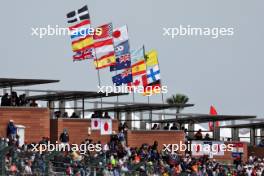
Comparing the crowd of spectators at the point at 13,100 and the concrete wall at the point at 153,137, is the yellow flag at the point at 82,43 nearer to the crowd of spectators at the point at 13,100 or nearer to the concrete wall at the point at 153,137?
the crowd of spectators at the point at 13,100

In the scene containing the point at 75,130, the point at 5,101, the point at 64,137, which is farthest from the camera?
the point at 75,130

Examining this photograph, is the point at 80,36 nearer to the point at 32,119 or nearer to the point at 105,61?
the point at 105,61

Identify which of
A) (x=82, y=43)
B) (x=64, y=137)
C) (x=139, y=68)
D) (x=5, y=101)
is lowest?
(x=64, y=137)

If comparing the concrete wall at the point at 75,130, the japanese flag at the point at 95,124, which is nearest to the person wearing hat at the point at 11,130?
the concrete wall at the point at 75,130

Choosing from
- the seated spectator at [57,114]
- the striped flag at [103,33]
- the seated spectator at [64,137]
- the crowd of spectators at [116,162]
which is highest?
the striped flag at [103,33]

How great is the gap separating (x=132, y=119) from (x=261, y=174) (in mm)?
8895

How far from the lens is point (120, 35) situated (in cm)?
6456

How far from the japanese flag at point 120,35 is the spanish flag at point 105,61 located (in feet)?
6.31

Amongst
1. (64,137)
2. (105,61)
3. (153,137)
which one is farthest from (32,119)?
(153,137)

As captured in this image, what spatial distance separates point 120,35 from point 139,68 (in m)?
2.95

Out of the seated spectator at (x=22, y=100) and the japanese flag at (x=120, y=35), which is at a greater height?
the japanese flag at (x=120, y=35)

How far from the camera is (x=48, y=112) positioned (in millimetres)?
57969

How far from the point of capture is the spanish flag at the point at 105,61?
2474 inches

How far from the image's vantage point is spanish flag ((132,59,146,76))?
66.6m
